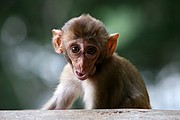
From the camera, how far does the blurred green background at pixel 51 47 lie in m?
5.46

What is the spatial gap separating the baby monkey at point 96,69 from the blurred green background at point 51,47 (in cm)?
156

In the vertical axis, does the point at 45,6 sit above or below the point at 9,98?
above

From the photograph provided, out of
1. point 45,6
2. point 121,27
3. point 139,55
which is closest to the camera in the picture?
point 121,27

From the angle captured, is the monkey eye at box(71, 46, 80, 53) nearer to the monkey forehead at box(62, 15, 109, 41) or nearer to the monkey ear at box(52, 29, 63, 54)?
the monkey forehead at box(62, 15, 109, 41)

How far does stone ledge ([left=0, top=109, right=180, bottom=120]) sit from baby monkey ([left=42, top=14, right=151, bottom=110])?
516 millimetres

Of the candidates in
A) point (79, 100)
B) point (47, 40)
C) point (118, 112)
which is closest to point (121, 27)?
point (47, 40)

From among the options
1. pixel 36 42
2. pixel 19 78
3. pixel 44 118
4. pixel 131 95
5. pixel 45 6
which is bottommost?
pixel 44 118

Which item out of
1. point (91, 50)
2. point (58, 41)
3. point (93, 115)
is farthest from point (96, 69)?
point (93, 115)

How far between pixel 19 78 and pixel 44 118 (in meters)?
3.14

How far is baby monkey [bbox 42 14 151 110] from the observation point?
3.38m

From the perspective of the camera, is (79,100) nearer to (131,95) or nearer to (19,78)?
(131,95)

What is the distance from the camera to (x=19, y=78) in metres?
Result: 5.85

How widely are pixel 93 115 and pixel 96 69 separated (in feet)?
2.47

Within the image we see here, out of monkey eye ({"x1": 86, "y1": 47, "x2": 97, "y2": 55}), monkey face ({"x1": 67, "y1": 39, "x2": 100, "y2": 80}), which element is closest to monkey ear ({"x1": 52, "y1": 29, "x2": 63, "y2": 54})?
monkey face ({"x1": 67, "y1": 39, "x2": 100, "y2": 80})
